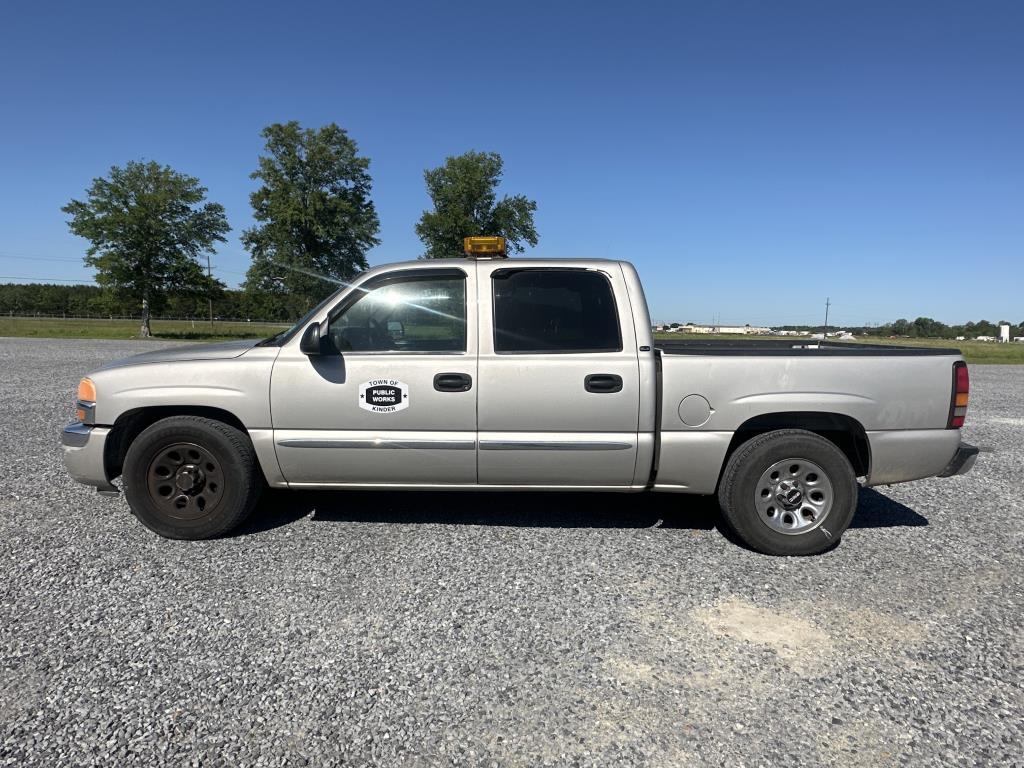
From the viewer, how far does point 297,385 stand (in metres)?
3.62

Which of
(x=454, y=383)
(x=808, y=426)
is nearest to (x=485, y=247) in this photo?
(x=454, y=383)

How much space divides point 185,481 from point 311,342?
1209 mm

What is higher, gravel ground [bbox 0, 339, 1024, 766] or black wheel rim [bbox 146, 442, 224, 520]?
black wheel rim [bbox 146, 442, 224, 520]

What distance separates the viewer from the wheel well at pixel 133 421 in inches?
147

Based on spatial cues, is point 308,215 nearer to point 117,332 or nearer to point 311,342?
point 117,332

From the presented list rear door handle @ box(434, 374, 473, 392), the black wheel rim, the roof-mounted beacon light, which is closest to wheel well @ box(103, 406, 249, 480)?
the black wheel rim

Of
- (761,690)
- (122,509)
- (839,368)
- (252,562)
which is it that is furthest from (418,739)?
(122,509)

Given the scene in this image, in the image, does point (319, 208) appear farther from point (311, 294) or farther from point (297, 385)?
point (297, 385)

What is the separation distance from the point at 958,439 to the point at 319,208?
40.9 meters

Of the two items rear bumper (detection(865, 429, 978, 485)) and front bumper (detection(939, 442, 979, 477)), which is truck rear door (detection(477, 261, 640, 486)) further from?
front bumper (detection(939, 442, 979, 477))

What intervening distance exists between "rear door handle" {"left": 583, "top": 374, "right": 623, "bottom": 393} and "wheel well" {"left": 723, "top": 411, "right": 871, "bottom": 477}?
2.56 feet

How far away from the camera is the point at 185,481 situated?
3701 mm

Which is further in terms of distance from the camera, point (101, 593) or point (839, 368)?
point (839, 368)

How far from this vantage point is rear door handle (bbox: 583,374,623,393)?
3.53 metres
